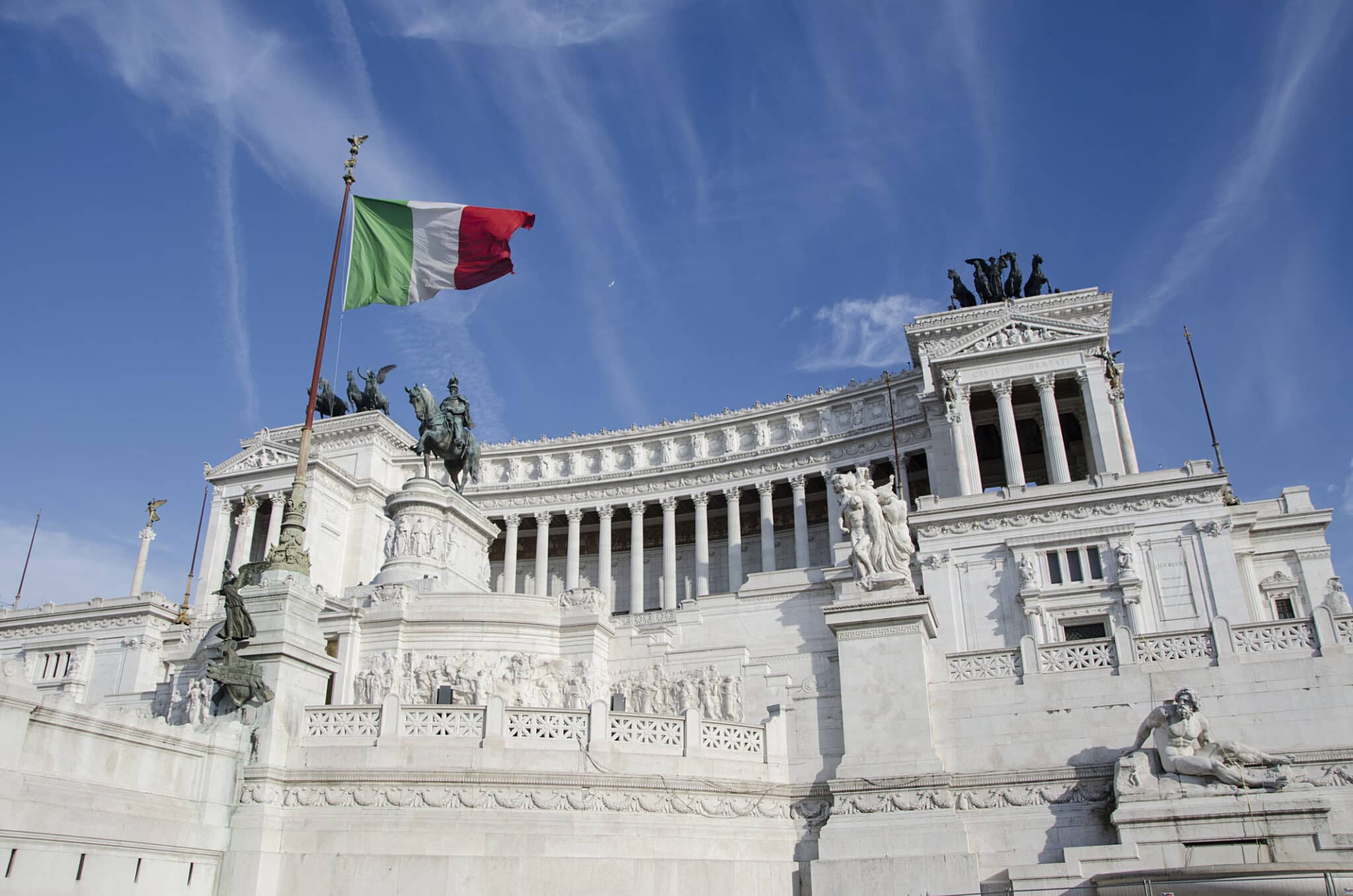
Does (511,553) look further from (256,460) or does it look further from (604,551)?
(256,460)

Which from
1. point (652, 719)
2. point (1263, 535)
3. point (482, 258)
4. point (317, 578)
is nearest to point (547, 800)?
point (652, 719)

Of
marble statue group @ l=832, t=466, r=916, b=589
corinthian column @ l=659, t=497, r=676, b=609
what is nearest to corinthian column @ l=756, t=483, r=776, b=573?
corinthian column @ l=659, t=497, r=676, b=609

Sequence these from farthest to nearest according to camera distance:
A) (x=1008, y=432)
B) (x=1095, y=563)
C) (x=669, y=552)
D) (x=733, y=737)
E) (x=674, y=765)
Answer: (x=669, y=552) → (x=1008, y=432) → (x=1095, y=563) → (x=733, y=737) → (x=674, y=765)

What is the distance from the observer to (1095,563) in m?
42.4

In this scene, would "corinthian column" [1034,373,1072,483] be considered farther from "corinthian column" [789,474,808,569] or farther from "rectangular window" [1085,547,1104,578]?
"corinthian column" [789,474,808,569]

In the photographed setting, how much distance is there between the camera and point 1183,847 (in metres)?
16.1

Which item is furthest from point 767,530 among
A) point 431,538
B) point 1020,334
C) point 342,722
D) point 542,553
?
point 342,722

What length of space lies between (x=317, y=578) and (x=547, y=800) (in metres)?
53.4

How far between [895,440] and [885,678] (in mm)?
42038

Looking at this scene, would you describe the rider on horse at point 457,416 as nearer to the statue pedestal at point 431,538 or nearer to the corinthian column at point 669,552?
the statue pedestal at point 431,538

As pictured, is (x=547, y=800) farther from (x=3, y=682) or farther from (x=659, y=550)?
(x=659, y=550)

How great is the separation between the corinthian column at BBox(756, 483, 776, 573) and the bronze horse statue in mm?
24067

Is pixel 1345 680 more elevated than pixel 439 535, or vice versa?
pixel 439 535

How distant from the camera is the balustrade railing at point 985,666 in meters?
19.8
